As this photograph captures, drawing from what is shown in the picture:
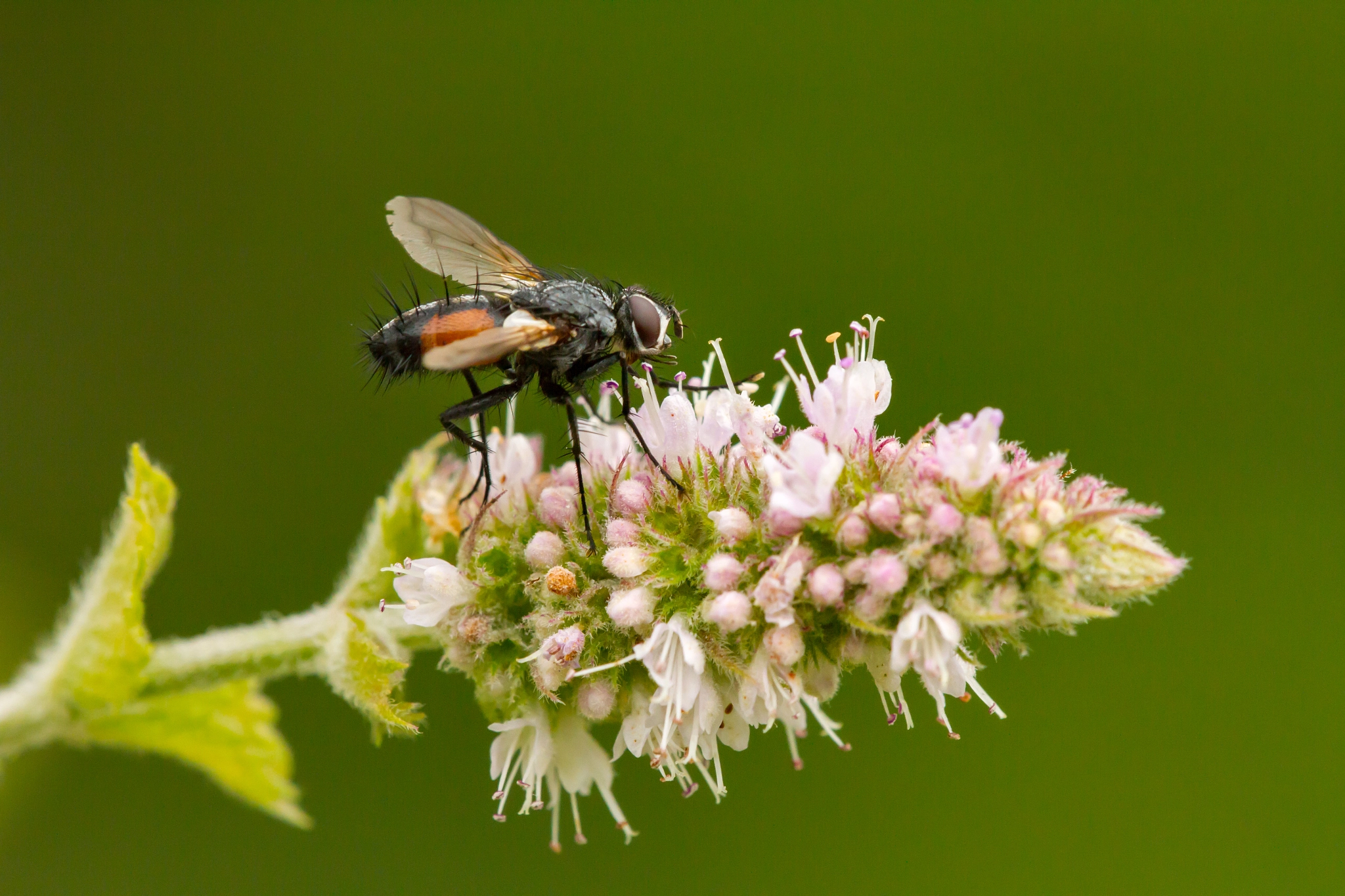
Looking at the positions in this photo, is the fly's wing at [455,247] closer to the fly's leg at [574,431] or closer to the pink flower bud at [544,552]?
the fly's leg at [574,431]

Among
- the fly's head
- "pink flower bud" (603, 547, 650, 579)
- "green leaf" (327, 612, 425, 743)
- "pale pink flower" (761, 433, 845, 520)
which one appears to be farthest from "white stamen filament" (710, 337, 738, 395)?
"green leaf" (327, 612, 425, 743)

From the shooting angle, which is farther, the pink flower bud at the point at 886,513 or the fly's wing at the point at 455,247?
the fly's wing at the point at 455,247

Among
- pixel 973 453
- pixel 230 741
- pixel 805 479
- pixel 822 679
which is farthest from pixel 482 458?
pixel 230 741

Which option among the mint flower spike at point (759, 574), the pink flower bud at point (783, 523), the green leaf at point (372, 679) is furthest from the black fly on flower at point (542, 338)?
the green leaf at point (372, 679)

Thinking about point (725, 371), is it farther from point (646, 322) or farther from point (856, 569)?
point (856, 569)

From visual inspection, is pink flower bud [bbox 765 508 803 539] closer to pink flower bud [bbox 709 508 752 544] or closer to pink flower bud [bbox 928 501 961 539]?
pink flower bud [bbox 709 508 752 544]

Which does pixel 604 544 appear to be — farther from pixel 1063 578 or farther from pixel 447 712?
pixel 447 712

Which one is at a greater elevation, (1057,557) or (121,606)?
(121,606)
